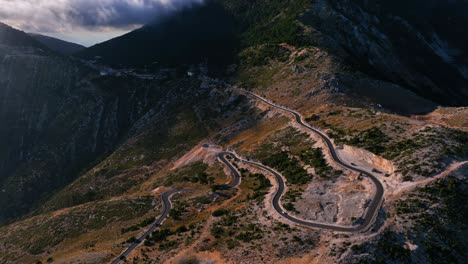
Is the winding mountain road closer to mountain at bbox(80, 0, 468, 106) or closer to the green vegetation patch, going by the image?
the green vegetation patch

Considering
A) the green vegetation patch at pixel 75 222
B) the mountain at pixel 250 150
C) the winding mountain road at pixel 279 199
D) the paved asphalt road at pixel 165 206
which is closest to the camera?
the winding mountain road at pixel 279 199

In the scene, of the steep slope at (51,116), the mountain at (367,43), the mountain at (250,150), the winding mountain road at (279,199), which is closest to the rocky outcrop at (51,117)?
the steep slope at (51,116)

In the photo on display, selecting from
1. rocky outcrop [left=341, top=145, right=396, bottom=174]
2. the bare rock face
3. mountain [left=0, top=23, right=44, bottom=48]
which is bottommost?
rocky outcrop [left=341, top=145, right=396, bottom=174]

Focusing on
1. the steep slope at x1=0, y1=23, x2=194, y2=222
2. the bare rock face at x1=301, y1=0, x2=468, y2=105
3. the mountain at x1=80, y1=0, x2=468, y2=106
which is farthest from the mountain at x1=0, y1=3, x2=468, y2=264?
the mountain at x1=80, y1=0, x2=468, y2=106

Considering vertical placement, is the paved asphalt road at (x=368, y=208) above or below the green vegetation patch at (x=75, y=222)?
above

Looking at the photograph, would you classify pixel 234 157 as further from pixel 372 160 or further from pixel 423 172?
pixel 423 172

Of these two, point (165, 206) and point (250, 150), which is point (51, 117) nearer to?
point (165, 206)

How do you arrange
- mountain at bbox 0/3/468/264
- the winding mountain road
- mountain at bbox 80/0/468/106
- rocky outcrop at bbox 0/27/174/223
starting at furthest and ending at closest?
1. mountain at bbox 80/0/468/106
2. rocky outcrop at bbox 0/27/174/223
3. mountain at bbox 0/3/468/264
4. the winding mountain road

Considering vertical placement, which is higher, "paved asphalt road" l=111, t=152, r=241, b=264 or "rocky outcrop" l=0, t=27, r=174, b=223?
"rocky outcrop" l=0, t=27, r=174, b=223

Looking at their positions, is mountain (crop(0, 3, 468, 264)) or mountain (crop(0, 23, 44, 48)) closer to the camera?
mountain (crop(0, 3, 468, 264))

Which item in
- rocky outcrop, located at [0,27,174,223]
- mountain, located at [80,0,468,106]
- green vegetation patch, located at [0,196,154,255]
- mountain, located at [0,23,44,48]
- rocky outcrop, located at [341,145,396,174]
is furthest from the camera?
mountain, located at [0,23,44,48]

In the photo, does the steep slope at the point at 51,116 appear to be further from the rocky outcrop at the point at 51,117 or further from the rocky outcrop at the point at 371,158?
the rocky outcrop at the point at 371,158
